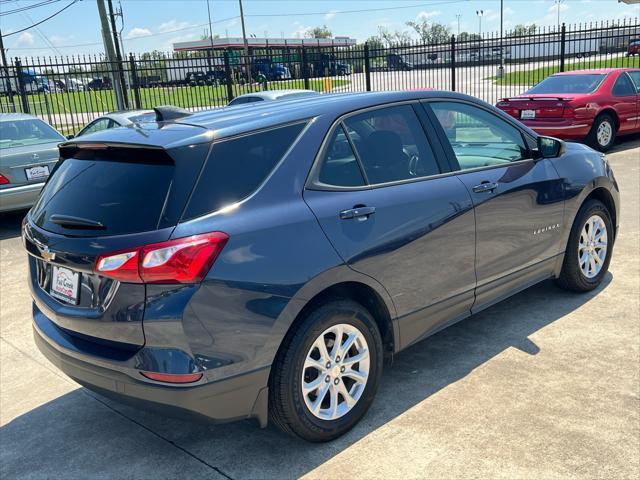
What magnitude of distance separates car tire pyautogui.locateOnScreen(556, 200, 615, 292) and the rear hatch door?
312cm

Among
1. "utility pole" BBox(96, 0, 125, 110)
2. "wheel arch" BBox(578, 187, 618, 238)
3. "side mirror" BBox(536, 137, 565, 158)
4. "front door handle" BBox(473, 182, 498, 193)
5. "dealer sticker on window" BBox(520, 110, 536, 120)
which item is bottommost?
"wheel arch" BBox(578, 187, 618, 238)

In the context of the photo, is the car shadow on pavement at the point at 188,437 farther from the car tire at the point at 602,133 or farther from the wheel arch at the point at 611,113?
the wheel arch at the point at 611,113

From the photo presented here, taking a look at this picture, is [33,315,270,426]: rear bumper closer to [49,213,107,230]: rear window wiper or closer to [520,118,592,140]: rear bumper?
[49,213,107,230]: rear window wiper

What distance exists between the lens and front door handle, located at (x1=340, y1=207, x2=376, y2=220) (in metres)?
3.10

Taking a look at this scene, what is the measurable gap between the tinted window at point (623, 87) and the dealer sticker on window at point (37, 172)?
994cm

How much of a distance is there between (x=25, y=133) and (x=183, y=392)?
7.56 metres

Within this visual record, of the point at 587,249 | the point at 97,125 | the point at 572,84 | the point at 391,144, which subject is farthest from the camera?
the point at 572,84

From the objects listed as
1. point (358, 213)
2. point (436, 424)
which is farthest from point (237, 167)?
point (436, 424)

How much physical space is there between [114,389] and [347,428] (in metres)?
1.19

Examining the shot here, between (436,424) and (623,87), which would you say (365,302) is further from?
(623,87)

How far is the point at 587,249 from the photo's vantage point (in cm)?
483

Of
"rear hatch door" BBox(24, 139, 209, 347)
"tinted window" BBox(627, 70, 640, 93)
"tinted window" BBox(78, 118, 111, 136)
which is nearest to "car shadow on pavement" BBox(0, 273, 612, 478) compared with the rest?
"rear hatch door" BBox(24, 139, 209, 347)

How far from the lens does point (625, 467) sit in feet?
9.30

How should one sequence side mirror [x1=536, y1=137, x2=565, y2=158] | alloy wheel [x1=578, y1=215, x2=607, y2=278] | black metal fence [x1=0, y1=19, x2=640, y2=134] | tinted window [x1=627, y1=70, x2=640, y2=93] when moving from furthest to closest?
black metal fence [x1=0, y1=19, x2=640, y2=134] < tinted window [x1=627, y1=70, x2=640, y2=93] < alloy wheel [x1=578, y1=215, x2=607, y2=278] < side mirror [x1=536, y1=137, x2=565, y2=158]
